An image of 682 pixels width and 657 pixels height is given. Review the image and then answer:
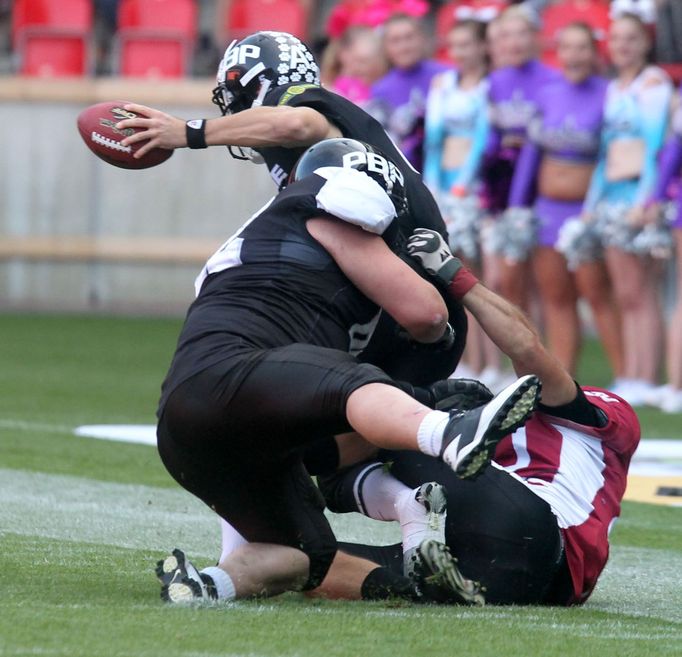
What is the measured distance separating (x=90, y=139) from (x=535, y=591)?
177 cm

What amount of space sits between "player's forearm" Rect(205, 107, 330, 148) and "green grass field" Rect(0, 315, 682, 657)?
3.89 ft

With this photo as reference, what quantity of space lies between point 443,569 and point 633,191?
581cm

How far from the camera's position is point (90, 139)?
15.8 ft

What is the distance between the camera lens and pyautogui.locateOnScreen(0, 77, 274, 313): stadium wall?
48.8 ft

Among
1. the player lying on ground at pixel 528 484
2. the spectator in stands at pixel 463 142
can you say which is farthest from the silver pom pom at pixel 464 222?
the player lying on ground at pixel 528 484

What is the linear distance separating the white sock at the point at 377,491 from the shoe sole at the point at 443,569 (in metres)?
0.34

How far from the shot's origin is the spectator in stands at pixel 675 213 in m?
9.16

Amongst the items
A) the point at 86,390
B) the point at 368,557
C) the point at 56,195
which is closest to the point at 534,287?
the point at 86,390

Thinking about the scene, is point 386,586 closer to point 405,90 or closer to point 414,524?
point 414,524

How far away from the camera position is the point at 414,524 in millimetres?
4328

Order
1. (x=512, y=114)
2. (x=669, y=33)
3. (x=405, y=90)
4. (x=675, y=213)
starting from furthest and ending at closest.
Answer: (x=405, y=90), (x=669, y=33), (x=512, y=114), (x=675, y=213)

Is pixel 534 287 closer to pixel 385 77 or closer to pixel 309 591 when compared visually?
pixel 385 77

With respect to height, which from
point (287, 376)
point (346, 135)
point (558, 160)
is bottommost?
point (558, 160)

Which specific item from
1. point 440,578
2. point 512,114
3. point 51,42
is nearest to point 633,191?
point 512,114
